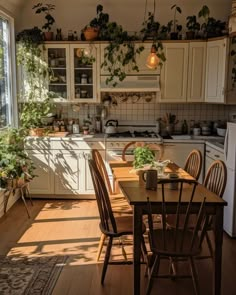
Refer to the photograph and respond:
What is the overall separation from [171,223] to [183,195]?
0.48 metres

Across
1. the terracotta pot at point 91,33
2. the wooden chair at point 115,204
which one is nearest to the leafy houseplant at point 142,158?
the wooden chair at point 115,204

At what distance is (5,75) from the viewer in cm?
484

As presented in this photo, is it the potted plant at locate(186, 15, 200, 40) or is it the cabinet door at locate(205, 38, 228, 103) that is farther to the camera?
the potted plant at locate(186, 15, 200, 40)

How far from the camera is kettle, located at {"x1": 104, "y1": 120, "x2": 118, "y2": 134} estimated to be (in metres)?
5.11

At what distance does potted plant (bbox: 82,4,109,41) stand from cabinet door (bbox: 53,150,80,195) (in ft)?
5.37

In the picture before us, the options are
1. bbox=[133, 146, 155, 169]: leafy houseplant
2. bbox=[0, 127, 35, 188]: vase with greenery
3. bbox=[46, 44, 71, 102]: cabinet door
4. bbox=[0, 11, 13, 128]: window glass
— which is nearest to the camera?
bbox=[133, 146, 155, 169]: leafy houseplant

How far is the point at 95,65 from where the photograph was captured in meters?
4.96

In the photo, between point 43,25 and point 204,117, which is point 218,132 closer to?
point 204,117

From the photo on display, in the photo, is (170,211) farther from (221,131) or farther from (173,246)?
(221,131)

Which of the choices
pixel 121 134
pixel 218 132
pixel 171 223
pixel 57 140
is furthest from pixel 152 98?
pixel 171 223

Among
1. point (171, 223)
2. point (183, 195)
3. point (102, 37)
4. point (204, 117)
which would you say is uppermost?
point (102, 37)

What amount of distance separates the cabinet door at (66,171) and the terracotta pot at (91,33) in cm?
161

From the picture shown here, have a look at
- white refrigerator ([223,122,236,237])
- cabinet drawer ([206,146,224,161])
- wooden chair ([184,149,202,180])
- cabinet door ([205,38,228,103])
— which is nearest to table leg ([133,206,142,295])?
wooden chair ([184,149,202,180])

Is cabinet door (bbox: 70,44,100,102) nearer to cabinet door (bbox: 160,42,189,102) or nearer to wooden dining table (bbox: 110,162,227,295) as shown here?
cabinet door (bbox: 160,42,189,102)
